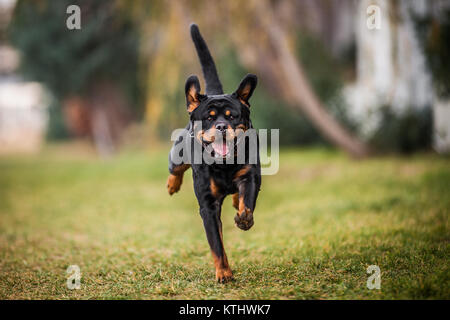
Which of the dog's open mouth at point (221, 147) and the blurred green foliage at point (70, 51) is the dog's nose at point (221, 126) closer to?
the dog's open mouth at point (221, 147)

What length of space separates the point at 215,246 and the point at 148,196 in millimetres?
5574

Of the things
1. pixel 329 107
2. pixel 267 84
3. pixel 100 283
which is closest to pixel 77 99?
pixel 267 84

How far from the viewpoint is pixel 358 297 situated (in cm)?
316

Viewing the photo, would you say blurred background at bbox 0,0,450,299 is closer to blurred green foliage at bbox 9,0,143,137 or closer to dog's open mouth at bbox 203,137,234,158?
blurred green foliage at bbox 9,0,143,137

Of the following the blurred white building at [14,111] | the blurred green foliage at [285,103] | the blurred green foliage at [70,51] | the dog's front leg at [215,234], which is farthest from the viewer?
the blurred white building at [14,111]

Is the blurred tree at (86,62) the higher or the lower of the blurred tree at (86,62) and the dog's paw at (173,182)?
the higher

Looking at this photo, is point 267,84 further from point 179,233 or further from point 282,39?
point 179,233

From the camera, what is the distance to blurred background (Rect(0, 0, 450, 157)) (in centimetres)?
887

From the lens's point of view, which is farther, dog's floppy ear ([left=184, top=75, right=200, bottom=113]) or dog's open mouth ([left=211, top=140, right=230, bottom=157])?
dog's floppy ear ([left=184, top=75, right=200, bottom=113])

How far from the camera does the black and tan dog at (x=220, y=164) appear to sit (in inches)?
125

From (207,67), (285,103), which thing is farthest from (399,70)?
(207,67)

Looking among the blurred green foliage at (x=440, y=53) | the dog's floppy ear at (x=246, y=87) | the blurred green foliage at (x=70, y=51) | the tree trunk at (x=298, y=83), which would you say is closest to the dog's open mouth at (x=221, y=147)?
the dog's floppy ear at (x=246, y=87)

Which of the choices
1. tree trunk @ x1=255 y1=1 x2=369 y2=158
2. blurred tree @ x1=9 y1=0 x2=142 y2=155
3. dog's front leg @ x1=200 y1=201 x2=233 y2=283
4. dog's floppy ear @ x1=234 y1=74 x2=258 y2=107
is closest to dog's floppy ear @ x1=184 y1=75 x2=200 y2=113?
dog's floppy ear @ x1=234 y1=74 x2=258 y2=107

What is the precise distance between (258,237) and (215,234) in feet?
7.20
